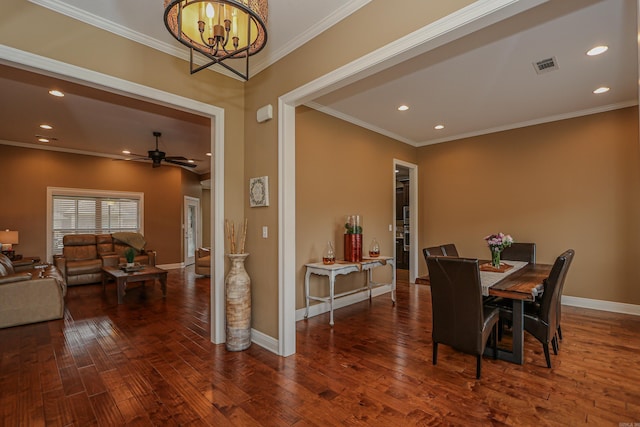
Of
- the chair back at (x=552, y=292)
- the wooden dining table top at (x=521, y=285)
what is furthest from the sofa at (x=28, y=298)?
the chair back at (x=552, y=292)

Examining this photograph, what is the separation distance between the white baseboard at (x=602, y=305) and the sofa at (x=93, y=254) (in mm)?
7834

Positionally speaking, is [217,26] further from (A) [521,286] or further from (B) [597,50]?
(B) [597,50]

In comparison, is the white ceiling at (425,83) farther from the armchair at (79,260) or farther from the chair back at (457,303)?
the armchair at (79,260)

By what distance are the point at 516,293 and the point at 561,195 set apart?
10.4ft

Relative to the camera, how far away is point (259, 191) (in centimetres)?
310

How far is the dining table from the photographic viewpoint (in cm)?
245

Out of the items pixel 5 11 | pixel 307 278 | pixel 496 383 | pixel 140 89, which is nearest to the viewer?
pixel 5 11

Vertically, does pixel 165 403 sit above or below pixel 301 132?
below

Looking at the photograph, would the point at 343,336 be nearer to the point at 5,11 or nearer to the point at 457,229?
the point at 457,229

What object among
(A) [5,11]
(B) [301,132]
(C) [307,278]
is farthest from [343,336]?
(A) [5,11]

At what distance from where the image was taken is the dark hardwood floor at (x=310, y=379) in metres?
2.01

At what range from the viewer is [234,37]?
1724 mm

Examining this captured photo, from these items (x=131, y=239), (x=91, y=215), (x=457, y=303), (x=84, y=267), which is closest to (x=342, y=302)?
(x=457, y=303)

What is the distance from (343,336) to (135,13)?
3.50 meters
